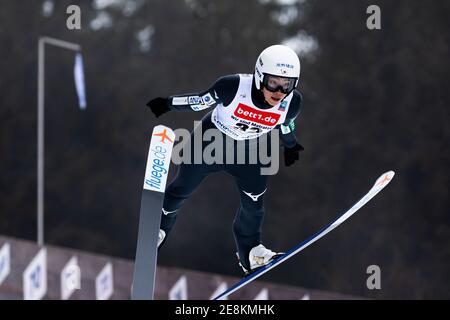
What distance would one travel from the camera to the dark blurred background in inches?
526

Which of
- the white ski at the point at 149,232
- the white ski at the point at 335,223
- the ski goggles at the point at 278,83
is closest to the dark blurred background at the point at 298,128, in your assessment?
the white ski at the point at 335,223

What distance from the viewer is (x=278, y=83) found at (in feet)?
14.8

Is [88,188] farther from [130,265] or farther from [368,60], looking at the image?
[130,265]

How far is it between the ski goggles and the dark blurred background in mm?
8957

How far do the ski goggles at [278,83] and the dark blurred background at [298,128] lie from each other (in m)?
8.96

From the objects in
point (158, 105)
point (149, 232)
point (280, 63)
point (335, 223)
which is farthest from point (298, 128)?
point (149, 232)

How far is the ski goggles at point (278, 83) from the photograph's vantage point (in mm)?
4500

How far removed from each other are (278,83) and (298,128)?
987cm

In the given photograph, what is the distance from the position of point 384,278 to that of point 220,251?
3374 millimetres

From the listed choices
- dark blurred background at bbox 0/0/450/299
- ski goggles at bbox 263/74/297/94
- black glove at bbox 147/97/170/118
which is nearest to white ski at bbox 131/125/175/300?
black glove at bbox 147/97/170/118

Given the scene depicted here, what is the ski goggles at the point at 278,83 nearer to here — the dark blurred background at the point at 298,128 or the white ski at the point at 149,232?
the white ski at the point at 149,232

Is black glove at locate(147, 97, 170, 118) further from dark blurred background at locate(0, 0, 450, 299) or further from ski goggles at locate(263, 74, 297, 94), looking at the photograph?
dark blurred background at locate(0, 0, 450, 299)

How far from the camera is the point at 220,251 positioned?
15.3m
